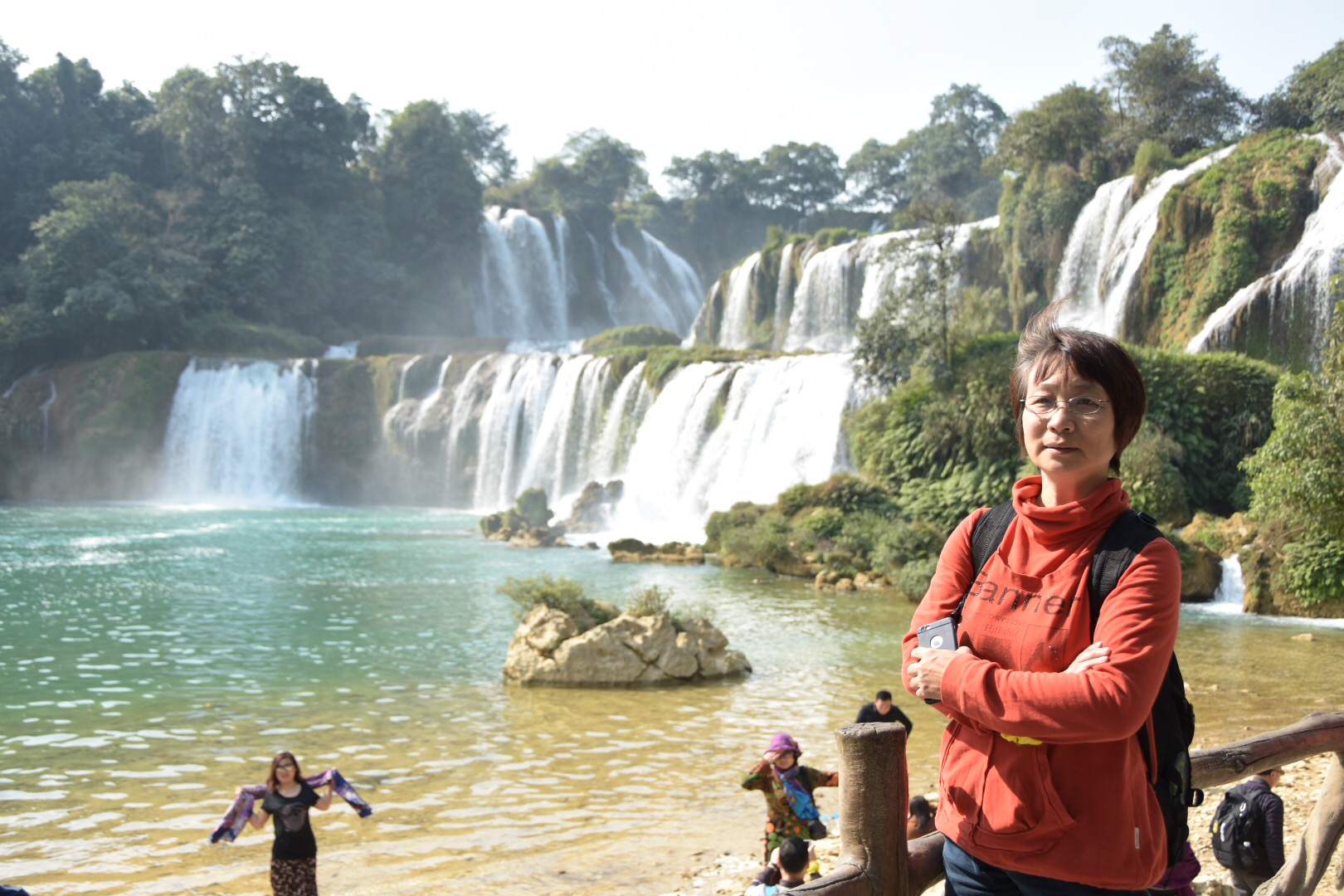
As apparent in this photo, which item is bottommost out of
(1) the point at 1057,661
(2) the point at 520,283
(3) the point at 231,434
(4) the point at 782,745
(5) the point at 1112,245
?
(4) the point at 782,745

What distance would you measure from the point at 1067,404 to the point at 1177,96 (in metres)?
35.3

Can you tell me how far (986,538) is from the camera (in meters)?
2.25

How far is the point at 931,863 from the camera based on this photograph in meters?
2.77

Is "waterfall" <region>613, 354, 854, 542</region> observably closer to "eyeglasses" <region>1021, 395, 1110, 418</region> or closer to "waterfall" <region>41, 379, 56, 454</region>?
"waterfall" <region>41, 379, 56, 454</region>

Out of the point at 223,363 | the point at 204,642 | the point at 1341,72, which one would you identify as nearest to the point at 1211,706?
the point at 204,642

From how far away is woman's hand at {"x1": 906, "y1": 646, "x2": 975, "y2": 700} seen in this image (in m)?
2.10

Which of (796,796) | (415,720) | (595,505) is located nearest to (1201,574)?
(415,720)

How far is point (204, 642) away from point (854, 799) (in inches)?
511

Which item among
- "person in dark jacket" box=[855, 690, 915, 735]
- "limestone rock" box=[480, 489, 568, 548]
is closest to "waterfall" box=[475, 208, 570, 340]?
"limestone rock" box=[480, 489, 568, 548]

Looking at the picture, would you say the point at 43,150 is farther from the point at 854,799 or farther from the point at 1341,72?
the point at 854,799

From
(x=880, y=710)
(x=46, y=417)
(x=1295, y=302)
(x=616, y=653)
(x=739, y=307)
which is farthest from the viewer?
(x=739, y=307)

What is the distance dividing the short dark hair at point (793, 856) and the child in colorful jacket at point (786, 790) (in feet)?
2.44

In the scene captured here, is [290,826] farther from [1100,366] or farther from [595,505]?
[595,505]

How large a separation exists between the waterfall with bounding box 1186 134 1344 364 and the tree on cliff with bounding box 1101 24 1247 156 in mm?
8634
